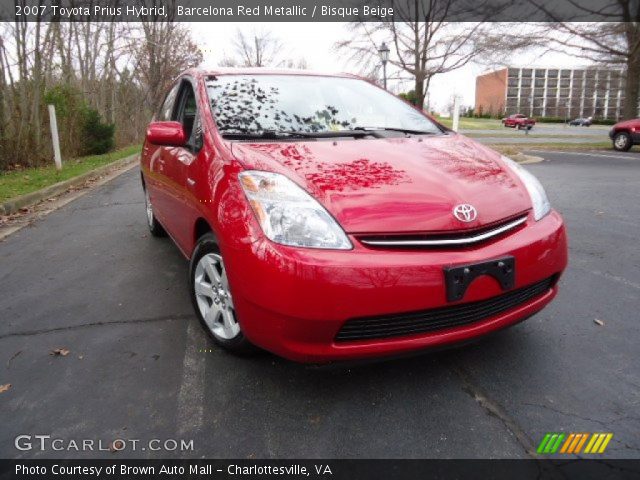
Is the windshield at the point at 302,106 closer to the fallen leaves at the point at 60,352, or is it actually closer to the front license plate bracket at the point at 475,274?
the front license plate bracket at the point at 475,274

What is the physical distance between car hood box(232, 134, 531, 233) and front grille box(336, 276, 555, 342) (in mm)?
344

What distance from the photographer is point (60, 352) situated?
2.50m

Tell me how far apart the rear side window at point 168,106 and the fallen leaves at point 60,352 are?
203cm

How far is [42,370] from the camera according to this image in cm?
233

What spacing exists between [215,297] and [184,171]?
909 millimetres

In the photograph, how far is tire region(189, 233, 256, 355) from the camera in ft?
7.34

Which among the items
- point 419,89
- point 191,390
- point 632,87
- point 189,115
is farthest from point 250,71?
point 419,89

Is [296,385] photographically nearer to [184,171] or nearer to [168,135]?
[184,171]

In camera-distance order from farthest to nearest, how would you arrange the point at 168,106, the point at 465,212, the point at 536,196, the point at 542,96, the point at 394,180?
the point at 542,96 → the point at 168,106 → the point at 536,196 → the point at 394,180 → the point at 465,212

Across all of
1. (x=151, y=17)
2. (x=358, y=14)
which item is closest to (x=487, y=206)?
(x=358, y=14)

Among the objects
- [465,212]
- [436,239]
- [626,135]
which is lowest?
[436,239]

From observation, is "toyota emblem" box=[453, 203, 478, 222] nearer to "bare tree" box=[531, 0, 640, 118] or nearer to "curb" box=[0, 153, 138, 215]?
"curb" box=[0, 153, 138, 215]

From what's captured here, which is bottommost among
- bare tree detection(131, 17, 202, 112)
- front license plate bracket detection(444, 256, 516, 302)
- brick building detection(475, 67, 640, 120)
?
front license plate bracket detection(444, 256, 516, 302)

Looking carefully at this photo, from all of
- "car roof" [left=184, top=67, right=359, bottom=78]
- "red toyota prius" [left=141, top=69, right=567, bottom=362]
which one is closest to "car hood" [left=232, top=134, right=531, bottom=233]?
"red toyota prius" [left=141, top=69, right=567, bottom=362]
